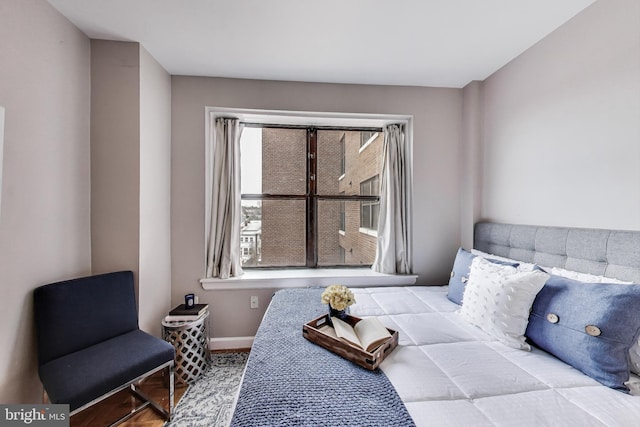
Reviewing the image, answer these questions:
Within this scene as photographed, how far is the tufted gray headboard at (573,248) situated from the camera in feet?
4.24

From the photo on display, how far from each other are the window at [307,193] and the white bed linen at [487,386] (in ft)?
4.64

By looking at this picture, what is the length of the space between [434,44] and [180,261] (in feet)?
8.99

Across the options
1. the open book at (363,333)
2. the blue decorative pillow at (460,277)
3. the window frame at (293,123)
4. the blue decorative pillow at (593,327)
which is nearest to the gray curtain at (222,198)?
the window frame at (293,123)

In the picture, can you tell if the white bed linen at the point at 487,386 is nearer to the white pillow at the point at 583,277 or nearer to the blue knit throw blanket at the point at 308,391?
the blue knit throw blanket at the point at 308,391

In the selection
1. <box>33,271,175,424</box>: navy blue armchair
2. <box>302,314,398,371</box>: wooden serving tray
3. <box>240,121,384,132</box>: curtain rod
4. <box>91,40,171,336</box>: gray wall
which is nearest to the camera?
<box>302,314,398,371</box>: wooden serving tray

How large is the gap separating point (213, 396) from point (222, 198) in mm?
1566

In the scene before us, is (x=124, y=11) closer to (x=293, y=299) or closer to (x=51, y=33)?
(x=51, y=33)

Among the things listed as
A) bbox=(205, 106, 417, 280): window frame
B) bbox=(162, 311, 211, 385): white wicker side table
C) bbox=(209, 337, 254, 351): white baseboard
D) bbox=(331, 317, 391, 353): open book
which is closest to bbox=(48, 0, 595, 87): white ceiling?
bbox=(205, 106, 417, 280): window frame

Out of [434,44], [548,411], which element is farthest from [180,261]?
[434,44]

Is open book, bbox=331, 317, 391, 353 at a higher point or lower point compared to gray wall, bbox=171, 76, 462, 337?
lower

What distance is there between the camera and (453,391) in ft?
3.31

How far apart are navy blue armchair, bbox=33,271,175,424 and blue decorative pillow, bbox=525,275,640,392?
2.12 metres

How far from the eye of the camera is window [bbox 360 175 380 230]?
2.81 metres

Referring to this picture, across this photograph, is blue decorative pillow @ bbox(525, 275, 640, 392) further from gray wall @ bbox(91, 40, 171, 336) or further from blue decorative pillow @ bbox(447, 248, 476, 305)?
gray wall @ bbox(91, 40, 171, 336)
